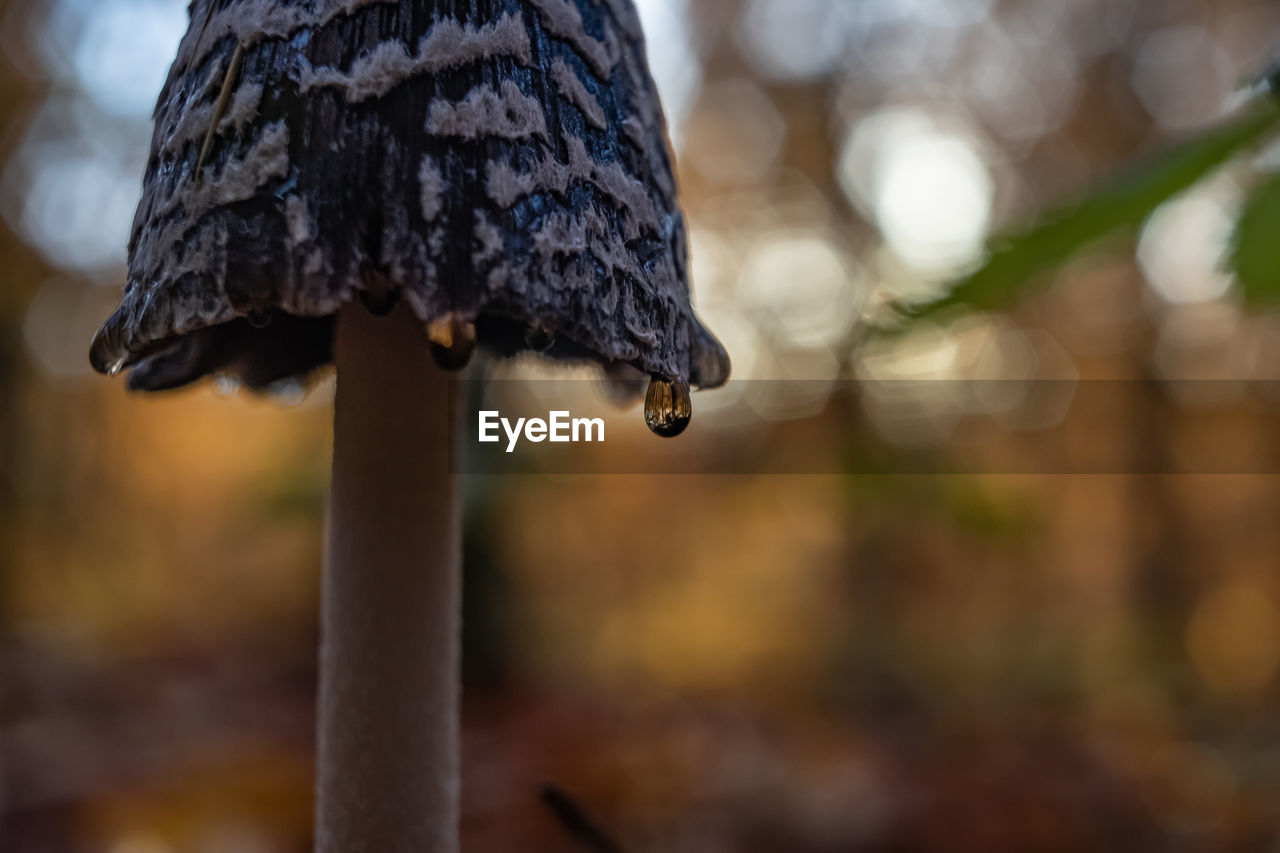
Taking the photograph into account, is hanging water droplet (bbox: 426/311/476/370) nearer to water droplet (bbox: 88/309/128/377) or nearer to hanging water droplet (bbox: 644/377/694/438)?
hanging water droplet (bbox: 644/377/694/438)

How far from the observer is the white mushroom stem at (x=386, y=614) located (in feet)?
3.32

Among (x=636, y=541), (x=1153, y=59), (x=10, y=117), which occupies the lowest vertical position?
(x=636, y=541)

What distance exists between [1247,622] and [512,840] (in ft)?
→ 30.5

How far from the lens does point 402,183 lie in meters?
0.77

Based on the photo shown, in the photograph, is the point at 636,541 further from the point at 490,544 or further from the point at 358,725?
the point at 358,725

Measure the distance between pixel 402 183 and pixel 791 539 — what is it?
10.3 m

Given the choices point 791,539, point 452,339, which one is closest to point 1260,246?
point 452,339

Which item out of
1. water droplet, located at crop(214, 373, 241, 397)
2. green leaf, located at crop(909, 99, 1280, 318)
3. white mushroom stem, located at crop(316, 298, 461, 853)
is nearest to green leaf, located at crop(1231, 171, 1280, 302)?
green leaf, located at crop(909, 99, 1280, 318)

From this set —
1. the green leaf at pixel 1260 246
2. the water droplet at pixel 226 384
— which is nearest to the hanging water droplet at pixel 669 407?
the green leaf at pixel 1260 246

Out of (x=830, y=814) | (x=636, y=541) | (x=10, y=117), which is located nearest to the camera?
(x=830, y=814)

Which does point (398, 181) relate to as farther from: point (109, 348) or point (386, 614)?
point (386, 614)

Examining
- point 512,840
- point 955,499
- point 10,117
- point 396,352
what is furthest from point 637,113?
point 10,117

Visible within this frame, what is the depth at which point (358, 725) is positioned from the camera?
3.33 feet

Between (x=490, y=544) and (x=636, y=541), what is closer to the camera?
(x=490, y=544)
